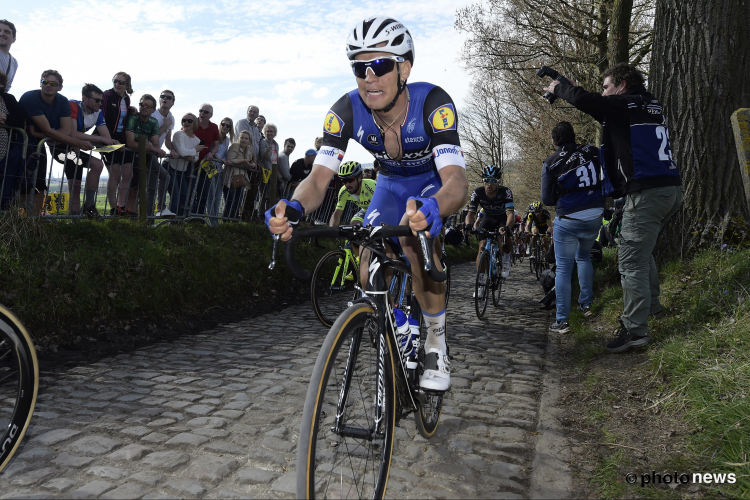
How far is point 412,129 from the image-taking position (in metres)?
3.35

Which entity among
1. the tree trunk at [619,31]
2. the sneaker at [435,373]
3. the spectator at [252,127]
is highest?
the tree trunk at [619,31]

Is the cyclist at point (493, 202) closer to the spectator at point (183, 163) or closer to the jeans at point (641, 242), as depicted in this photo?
the jeans at point (641, 242)

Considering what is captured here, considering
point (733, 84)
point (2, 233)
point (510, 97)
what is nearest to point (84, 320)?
point (2, 233)

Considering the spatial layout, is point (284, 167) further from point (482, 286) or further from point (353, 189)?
point (482, 286)

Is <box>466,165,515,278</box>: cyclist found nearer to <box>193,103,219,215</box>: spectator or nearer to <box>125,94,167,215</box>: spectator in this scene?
<box>193,103,219,215</box>: spectator

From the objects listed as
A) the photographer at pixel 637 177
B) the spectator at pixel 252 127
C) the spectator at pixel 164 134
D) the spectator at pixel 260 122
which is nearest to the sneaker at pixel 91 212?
the spectator at pixel 164 134

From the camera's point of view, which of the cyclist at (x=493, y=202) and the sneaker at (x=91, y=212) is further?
the cyclist at (x=493, y=202)

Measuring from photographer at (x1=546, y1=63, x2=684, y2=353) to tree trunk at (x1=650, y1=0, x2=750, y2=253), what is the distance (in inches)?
55.2

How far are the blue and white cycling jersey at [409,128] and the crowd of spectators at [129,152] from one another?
5148 mm

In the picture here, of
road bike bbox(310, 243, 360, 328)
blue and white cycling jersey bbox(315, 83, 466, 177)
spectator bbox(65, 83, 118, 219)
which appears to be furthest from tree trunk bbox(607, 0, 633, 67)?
blue and white cycling jersey bbox(315, 83, 466, 177)

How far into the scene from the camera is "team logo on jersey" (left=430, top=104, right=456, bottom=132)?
3.20 m

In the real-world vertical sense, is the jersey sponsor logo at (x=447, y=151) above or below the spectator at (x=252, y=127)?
below

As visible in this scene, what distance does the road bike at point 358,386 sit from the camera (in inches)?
91.2

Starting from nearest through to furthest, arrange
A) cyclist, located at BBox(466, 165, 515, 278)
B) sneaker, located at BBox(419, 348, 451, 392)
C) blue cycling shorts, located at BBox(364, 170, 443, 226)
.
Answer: sneaker, located at BBox(419, 348, 451, 392)
blue cycling shorts, located at BBox(364, 170, 443, 226)
cyclist, located at BBox(466, 165, 515, 278)
